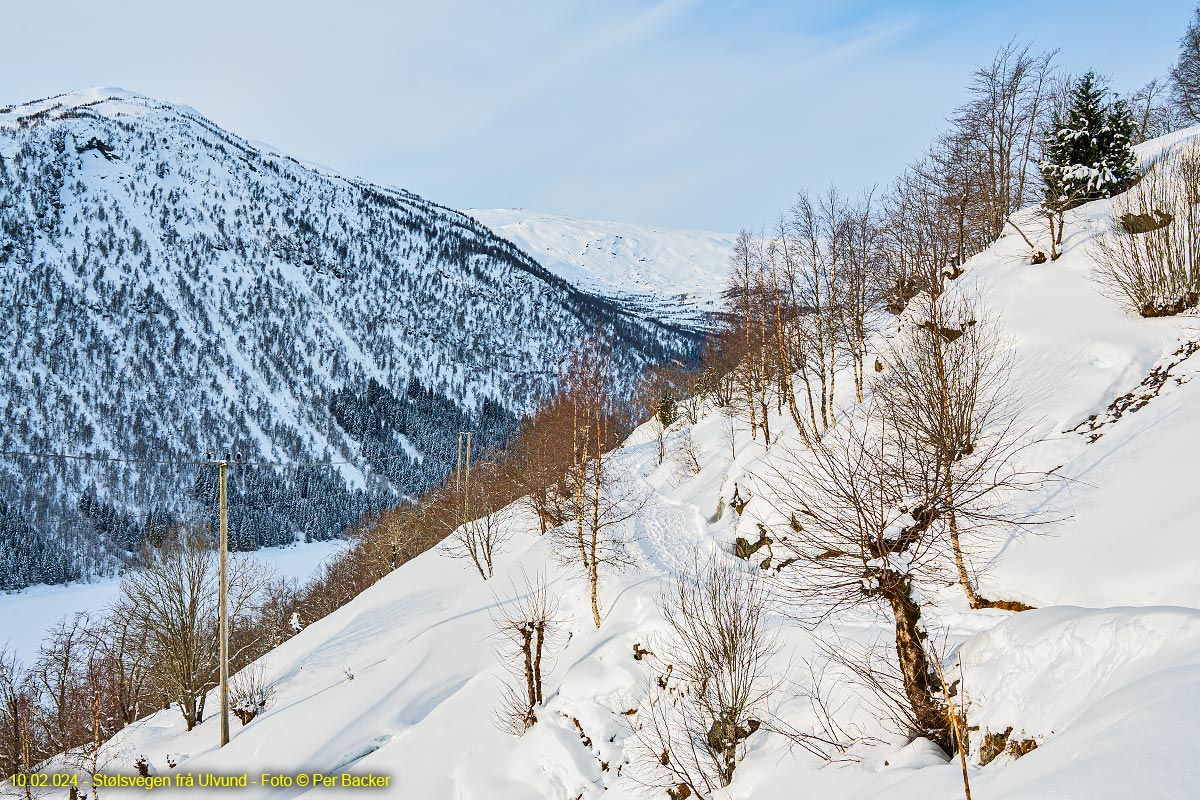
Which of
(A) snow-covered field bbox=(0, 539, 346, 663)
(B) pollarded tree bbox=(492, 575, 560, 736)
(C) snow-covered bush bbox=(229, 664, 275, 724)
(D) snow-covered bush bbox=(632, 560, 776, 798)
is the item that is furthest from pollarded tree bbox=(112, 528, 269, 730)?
(A) snow-covered field bbox=(0, 539, 346, 663)

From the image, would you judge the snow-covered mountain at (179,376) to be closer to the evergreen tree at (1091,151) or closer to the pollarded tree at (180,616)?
the pollarded tree at (180,616)

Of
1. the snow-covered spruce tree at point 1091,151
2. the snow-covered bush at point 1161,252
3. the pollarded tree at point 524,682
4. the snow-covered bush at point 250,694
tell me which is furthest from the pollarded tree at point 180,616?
the snow-covered spruce tree at point 1091,151

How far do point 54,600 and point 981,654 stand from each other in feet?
434

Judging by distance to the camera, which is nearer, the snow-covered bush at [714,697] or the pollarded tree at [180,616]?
the snow-covered bush at [714,697]

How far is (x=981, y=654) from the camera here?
7.88m

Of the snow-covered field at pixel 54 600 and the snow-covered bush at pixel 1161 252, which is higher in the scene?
the snow-covered bush at pixel 1161 252

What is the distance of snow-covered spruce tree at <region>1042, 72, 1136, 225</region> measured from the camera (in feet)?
70.2

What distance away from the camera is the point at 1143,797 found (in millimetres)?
3521

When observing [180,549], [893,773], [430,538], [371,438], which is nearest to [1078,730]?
[893,773]

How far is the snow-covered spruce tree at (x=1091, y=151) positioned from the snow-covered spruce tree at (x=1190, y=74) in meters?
16.1

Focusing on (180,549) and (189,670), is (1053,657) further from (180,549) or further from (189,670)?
(180,549)

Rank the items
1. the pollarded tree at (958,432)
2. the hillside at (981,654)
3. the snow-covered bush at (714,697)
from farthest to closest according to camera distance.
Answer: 1. the pollarded tree at (958,432)
2. the snow-covered bush at (714,697)
3. the hillside at (981,654)

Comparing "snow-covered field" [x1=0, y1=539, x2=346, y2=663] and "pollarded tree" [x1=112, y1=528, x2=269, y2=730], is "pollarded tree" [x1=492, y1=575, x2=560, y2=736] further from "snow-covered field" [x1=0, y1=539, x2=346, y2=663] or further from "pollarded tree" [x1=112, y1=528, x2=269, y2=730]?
"snow-covered field" [x1=0, y1=539, x2=346, y2=663]

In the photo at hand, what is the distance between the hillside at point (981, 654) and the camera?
5.69 m
